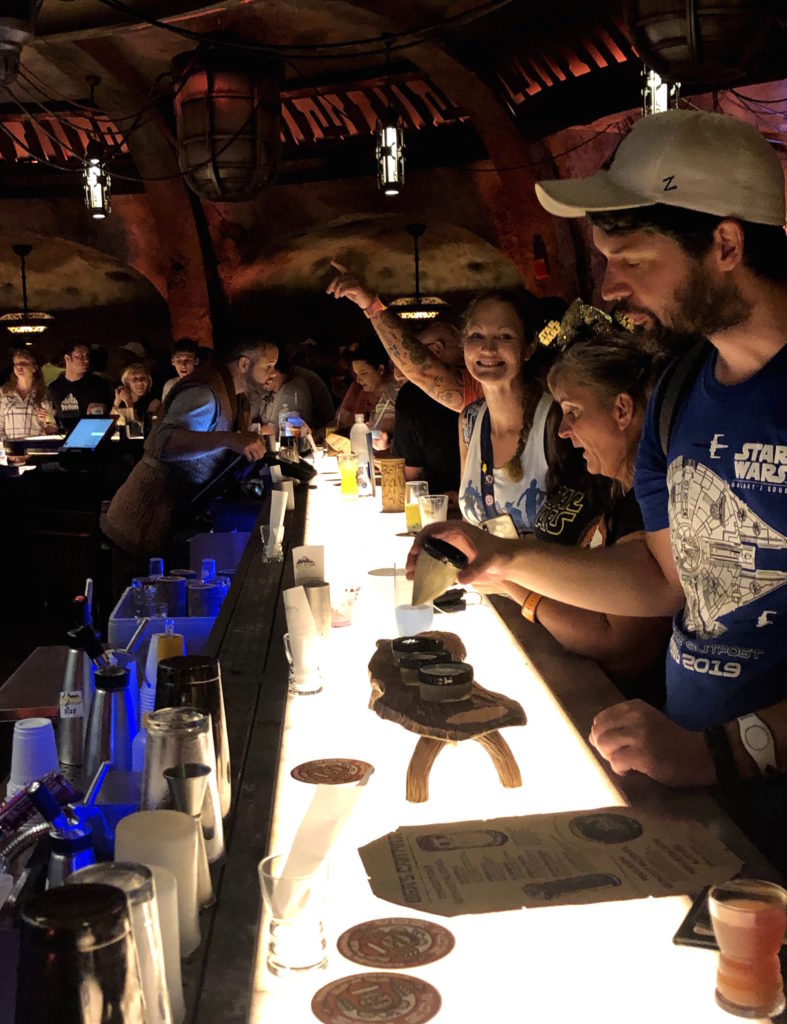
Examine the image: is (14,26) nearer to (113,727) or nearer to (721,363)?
(113,727)

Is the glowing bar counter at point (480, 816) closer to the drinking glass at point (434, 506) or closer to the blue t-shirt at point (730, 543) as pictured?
the blue t-shirt at point (730, 543)

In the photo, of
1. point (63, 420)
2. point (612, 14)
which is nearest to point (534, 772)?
point (612, 14)

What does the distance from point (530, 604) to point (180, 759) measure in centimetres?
105

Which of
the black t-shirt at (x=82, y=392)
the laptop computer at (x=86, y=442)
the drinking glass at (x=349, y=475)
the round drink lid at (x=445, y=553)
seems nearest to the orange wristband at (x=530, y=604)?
the round drink lid at (x=445, y=553)

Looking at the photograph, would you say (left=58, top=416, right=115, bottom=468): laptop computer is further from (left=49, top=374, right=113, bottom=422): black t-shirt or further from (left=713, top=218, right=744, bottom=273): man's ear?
(left=713, top=218, right=744, bottom=273): man's ear

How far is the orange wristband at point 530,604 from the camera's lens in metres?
2.16

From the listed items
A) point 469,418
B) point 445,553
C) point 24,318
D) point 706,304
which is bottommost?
point 445,553

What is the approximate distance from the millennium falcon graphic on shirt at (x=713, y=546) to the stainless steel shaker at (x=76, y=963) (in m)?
1.09

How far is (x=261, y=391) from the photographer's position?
27.9 feet

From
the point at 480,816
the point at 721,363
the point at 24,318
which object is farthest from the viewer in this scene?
A: the point at 24,318

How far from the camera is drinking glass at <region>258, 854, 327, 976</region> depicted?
102 cm

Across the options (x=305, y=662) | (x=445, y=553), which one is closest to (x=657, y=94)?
(x=445, y=553)

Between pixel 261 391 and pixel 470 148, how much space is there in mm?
3514

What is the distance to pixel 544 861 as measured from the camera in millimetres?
1211
